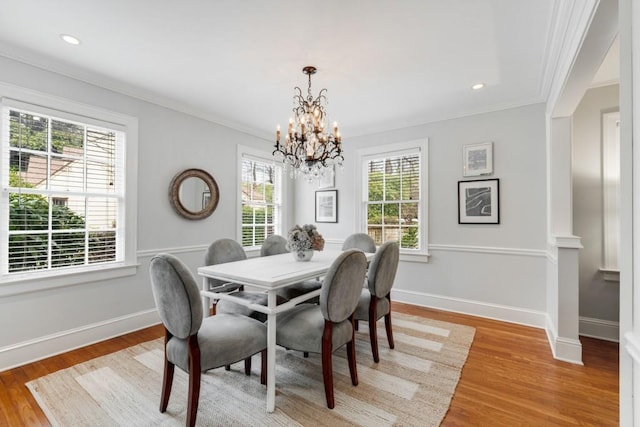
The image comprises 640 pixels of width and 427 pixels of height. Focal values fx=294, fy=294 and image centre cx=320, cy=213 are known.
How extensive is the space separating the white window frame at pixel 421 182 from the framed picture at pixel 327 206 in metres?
0.41

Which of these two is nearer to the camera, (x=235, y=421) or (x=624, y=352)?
(x=624, y=352)

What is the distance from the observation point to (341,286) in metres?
1.95

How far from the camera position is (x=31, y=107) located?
2.52 m

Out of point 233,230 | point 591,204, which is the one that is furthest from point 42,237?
point 591,204

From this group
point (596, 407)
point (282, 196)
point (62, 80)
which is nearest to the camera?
point (596, 407)

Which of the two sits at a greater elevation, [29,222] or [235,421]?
[29,222]

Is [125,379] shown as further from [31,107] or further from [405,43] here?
[405,43]

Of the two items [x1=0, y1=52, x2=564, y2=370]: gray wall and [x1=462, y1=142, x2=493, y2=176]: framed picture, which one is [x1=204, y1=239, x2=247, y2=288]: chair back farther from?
[x1=462, y1=142, x2=493, y2=176]: framed picture

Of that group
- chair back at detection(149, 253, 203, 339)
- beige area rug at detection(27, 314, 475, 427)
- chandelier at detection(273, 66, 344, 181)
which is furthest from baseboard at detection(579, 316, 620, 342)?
chair back at detection(149, 253, 203, 339)

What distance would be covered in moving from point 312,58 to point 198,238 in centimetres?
262

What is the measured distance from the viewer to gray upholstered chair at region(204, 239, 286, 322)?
8.15ft

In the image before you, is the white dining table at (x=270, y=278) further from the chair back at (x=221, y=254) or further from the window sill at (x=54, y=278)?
the window sill at (x=54, y=278)

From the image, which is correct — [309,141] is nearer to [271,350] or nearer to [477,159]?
[271,350]

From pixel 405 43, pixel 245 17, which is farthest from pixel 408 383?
pixel 245 17
